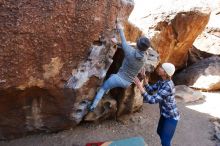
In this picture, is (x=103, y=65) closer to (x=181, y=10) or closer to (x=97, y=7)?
(x=97, y=7)

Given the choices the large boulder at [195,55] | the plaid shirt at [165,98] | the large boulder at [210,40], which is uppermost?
the plaid shirt at [165,98]

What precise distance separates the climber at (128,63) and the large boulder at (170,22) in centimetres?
365

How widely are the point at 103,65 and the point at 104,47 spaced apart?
38 cm

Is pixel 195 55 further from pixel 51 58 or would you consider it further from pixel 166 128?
pixel 51 58

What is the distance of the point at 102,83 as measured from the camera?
6398 millimetres

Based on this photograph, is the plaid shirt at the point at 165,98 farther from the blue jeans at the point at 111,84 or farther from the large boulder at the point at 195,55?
the large boulder at the point at 195,55

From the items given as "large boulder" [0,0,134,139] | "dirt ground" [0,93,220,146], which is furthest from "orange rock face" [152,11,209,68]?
"large boulder" [0,0,134,139]

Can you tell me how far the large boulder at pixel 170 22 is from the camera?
9.78 metres

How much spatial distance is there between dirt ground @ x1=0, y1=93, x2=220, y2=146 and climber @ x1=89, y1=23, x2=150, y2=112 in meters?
0.89

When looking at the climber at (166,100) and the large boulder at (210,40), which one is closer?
the climber at (166,100)

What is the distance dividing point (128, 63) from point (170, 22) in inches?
172

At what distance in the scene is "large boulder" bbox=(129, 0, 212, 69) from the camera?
9.78 m

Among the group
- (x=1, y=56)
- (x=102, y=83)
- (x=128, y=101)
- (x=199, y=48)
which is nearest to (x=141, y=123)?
(x=128, y=101)

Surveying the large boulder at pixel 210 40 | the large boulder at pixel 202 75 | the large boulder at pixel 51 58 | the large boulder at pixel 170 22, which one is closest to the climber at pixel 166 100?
the large boulder at pixel 51 58
